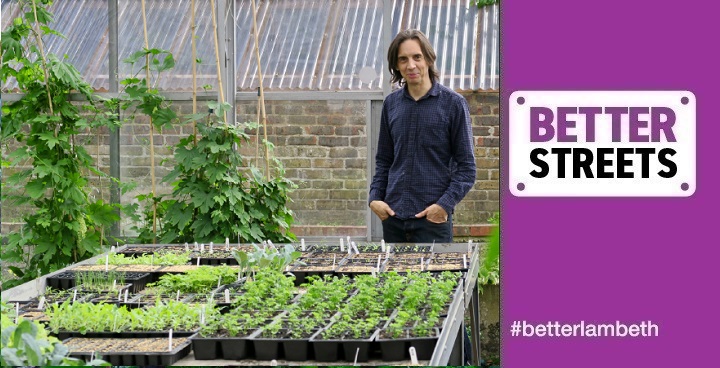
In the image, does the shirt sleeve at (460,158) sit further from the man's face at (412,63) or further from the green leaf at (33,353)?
the green leaf at (33,353)

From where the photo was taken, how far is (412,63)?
3.90m

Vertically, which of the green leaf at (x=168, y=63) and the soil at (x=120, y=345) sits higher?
the green leaf at (x=168, y=63)

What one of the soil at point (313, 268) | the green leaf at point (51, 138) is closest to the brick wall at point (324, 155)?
the green leaf at point (51, 138)

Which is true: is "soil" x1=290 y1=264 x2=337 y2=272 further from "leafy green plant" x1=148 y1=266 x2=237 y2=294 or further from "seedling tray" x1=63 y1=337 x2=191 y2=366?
"seedling tray" x1=63 y1=337 x2=191 y2=366

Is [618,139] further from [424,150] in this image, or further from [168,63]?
[168,63]

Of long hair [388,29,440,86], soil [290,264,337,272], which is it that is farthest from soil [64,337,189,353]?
long hair [388,29,440,86]

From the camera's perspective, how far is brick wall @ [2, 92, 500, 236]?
5930mm

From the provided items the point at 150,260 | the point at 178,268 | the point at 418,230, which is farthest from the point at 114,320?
the point at 418,230

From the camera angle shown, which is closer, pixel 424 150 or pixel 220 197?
pixel 424 150

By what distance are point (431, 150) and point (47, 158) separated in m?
2.72

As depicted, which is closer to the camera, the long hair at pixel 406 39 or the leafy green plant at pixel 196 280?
the leafy green plant at pixel 196 280

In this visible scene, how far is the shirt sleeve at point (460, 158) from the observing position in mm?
3939

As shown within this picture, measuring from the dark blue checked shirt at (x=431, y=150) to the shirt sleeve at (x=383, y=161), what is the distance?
0.26ft

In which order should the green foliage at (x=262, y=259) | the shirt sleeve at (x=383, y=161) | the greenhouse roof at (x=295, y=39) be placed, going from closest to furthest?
1. the green foliage at (x=262, y=259)
2. the shirt sleeve at (x=383, y=161)
3. the greenhouse roof at (x=295, y=39)
